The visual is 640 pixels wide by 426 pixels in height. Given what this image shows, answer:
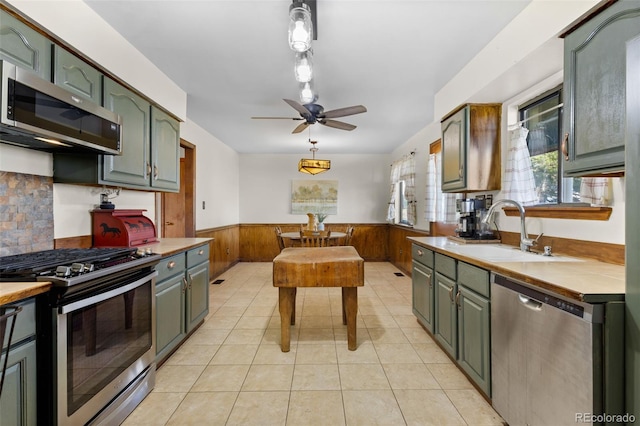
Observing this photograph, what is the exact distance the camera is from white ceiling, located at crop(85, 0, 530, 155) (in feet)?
6.00

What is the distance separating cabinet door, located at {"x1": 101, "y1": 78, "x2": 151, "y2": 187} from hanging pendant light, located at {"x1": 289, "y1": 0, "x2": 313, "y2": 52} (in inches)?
54.3

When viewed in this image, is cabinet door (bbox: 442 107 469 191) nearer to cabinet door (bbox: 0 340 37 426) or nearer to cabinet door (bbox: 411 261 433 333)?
cabinet door (bbox: 411 261 433 333)

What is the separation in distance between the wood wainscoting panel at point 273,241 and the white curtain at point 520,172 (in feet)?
13.3

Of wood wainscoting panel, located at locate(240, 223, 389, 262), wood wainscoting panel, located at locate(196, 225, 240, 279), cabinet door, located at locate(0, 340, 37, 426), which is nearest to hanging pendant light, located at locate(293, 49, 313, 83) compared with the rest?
cabinet door, located at locate(0, 340, 37, 426)

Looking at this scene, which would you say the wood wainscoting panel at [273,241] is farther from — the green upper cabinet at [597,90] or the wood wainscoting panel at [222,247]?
the green upper cabinet at [597,90]

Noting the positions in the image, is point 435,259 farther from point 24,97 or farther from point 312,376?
point 24,97

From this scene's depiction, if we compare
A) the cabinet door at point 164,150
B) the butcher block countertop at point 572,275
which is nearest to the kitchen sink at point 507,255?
the butcher block countertop at point 572,275

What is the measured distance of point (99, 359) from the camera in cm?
149

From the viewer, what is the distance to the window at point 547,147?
2.12 metres

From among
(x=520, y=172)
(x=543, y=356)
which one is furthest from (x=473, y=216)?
(x=543, y=356)

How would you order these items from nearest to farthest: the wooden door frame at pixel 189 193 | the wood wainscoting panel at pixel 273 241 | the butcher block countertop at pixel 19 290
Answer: the butcher block countertop at pixel 19 290 → the wooden door frame at pixel 189 193 → the wood wainscoting panel at pixel 273 241

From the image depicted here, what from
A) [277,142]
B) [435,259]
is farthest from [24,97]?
[277,142]

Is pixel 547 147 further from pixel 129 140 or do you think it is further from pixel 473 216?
pixel 129 140

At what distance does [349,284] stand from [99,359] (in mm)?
1589
